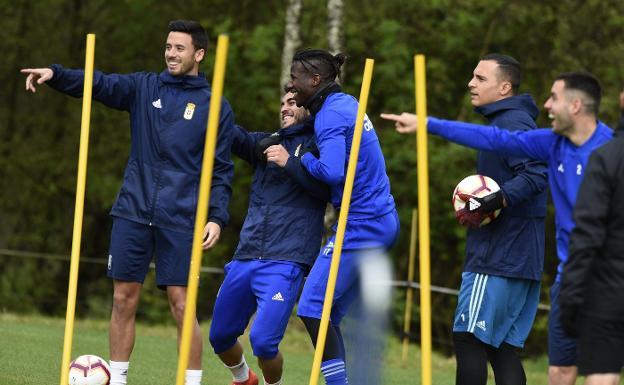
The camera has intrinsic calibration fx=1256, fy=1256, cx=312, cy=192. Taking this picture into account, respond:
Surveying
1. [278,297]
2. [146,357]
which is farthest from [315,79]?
[146,357]

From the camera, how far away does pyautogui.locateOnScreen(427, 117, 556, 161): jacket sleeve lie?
6113 mm

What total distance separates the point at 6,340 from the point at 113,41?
12.2 meters

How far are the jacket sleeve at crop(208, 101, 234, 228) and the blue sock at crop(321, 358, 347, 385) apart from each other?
1166 mm

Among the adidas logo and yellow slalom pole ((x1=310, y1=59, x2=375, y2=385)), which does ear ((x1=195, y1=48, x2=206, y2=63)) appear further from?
the adidas logo

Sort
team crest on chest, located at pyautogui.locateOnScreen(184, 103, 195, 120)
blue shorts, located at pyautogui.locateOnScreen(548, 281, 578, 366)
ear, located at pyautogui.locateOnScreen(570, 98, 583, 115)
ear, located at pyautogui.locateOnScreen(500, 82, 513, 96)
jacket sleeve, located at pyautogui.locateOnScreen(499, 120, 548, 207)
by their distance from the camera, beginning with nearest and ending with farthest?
1. ear, located at pyautogui.locateOnScreen(570, 98, 583, 115)
2. blue shorts, located at pyautogui.locateOnScreen(548, 281, 578, 366)
3. jacket sleeve, located at pyautogui.locateOnScreen(499, 120, 548, 207)
4. ear, located at pyautogui.locateOnScreen(500, 82, 513, 96)
5. team crest on chest, located at pyautogui.locateOnScreen(184, 103, 195, 120)

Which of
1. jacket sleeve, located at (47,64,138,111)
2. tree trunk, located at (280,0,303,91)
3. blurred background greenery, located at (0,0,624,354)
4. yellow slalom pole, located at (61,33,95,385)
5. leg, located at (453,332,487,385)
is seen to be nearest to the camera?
yellow slalom pole, located at (61,33,95,385)

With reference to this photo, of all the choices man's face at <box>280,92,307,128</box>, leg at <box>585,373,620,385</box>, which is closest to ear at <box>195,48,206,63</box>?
man's face at <box>280,92,307,128</box>

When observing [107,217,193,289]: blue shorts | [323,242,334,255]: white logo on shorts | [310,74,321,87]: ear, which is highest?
[310,74,321,87]: ear

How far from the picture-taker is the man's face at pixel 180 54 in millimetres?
7723

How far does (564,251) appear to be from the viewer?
6.34 meters

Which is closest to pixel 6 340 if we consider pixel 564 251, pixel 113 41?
pixel 564 251

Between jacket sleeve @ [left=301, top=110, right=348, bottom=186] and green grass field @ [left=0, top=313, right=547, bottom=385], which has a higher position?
jacket sleeve @ [left=301, top=110, right=348, bottom=186]

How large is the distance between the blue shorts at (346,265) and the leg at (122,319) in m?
1.09

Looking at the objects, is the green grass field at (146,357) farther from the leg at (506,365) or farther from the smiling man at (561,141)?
the smiling man at (561,141)
